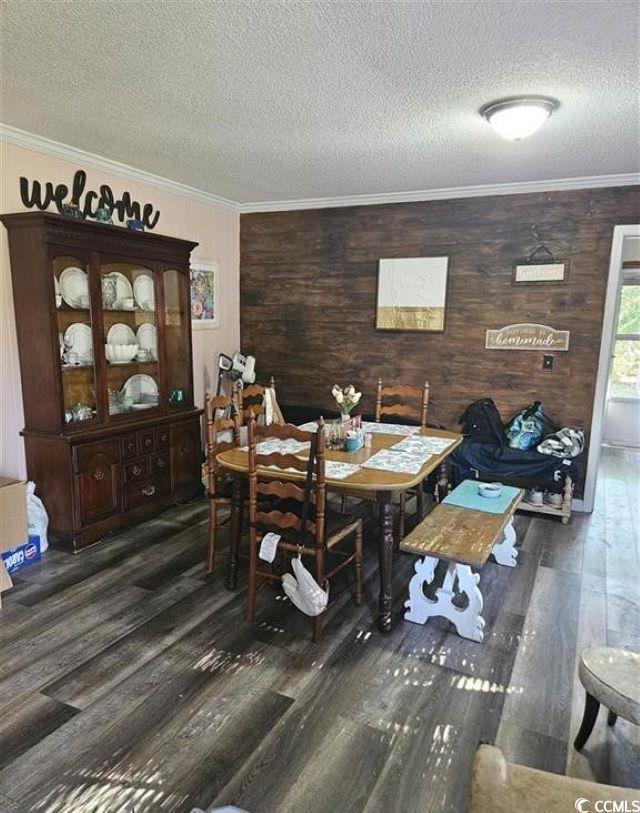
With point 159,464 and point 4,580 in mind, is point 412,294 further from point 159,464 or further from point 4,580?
point 4,580

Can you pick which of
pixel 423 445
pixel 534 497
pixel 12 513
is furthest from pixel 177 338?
pixel 534 497

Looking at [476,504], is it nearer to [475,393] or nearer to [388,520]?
[388,520]

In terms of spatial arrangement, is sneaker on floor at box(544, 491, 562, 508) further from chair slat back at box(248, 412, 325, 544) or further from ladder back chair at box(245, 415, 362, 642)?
chair slat back at box(248, 412, 325, 544)

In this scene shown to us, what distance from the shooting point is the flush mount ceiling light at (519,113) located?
7.88 ft

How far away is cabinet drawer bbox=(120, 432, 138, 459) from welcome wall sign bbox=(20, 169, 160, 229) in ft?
4.95

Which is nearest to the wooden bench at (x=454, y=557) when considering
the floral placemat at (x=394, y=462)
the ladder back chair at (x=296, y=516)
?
the floral placemat at (x=394, y=462)

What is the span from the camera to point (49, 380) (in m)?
3.10

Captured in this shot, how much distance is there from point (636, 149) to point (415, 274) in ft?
5.72

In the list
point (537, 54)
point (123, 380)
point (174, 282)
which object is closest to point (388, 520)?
point (537, 54)

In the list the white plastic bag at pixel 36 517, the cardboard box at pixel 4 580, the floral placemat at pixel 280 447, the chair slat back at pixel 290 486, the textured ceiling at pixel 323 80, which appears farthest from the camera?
the white plastic bag at pixel 36 517

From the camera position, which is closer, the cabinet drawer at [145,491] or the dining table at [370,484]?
the dining table at [370,484]

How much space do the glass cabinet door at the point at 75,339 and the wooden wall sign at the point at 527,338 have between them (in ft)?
9.85

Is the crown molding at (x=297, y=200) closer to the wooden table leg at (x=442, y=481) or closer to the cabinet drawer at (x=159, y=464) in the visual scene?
the cabinet drawer at (x=159, y=464)

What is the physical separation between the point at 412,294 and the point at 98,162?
2565 millimetres
